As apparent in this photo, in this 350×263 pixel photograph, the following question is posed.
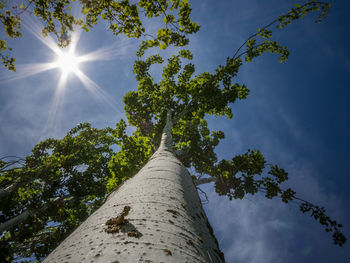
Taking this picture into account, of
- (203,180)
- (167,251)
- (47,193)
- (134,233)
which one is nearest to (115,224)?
(134,233)

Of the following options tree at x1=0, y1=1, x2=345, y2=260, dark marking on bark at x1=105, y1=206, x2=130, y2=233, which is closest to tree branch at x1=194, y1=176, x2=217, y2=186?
tree at x1=0, y1=1, x2=345, y2=260

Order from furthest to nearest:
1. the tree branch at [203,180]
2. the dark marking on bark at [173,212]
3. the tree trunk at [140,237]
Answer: the tree branch at [203,180] → the dark marking on bark at [173,212] → the tree trunk at [140,237]

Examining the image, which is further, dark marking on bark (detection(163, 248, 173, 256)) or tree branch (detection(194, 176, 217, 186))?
tree branch (detection(194, 176, 217, 186))

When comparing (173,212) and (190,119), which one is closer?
(173,212)

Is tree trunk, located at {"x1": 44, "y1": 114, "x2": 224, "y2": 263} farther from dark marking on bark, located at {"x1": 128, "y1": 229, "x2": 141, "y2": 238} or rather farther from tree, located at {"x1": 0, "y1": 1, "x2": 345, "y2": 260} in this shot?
tree, located at {"x1": 0, "y1": 1, "x2": 345, "y2": 260}

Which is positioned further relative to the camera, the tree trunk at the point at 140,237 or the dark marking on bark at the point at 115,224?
the dark marking on bark at the point at 115,224

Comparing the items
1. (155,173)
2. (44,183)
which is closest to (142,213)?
(155,173)

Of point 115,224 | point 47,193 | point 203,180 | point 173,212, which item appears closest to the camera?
point 115,224

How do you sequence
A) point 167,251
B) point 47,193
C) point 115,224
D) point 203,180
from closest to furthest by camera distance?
point 167,251 → point 115,224 → point 203,180 → point 47,193

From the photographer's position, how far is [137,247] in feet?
2.36

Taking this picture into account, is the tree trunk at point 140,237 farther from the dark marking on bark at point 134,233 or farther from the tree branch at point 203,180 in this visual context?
the tree branch at point 203,180

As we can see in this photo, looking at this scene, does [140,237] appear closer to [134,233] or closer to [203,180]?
[134,233]

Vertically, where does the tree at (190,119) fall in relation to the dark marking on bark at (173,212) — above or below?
above

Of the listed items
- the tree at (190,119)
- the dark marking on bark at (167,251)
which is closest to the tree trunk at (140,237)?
the dark marking on bark at (167,251)
